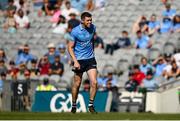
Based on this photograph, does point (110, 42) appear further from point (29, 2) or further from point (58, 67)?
point (29, 2)

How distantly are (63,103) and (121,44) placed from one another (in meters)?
4.54

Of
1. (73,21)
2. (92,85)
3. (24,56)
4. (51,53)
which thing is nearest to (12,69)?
(24,56)

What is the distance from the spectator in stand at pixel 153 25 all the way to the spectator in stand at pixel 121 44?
31.1 inches

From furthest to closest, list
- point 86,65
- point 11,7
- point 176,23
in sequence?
1. point 11,7
2. point 176,23
3. point 86,65

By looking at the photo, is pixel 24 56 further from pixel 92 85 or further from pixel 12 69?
pixel 92 85

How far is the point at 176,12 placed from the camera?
906 inches

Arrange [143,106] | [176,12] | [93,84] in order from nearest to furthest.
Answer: [93,84] → [143,106] → [176,12]

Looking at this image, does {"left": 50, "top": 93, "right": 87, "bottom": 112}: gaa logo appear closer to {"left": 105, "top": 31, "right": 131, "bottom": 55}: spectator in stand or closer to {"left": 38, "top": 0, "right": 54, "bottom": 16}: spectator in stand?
{"left": 105, "top": 31, "right": 131, "bottom": 55}: spectator in stand

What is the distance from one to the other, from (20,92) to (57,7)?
7307 mm

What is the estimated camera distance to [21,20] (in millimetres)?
26844

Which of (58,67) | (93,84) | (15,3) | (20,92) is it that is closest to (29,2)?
(15,3)

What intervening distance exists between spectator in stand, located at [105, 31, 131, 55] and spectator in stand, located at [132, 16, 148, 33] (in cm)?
57

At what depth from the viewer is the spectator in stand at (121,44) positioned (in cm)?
2239

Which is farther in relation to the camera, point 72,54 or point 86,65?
point 86,65
